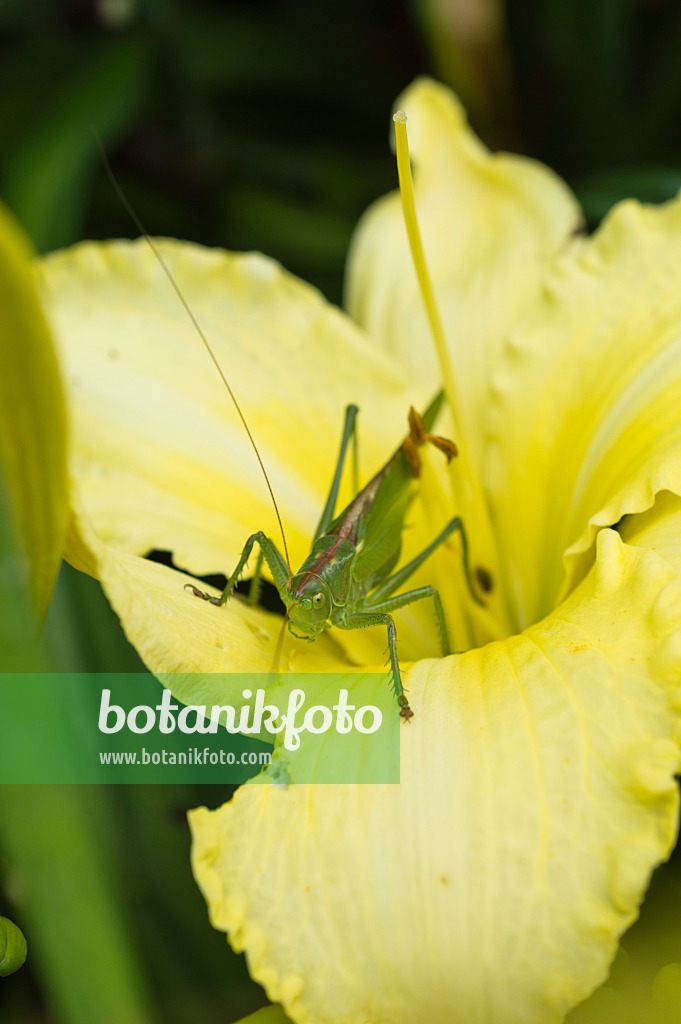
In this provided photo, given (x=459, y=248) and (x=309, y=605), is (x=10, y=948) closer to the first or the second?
(x=309, y=605)

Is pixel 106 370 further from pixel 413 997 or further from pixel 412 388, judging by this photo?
pixel 413 997

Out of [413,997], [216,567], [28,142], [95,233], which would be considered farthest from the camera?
[95,233]

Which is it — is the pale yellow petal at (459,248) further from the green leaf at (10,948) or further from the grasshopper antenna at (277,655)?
the green leaf at (10,948)

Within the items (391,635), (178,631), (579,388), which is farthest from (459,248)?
(178,631)

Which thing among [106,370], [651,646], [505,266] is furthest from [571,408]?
[106,370]

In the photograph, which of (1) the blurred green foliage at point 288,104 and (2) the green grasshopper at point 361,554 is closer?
Result: (2) the green grasshopper at point 361,554

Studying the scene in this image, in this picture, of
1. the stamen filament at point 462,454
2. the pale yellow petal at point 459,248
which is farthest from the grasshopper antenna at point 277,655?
the pale yellow petal at point 459,248

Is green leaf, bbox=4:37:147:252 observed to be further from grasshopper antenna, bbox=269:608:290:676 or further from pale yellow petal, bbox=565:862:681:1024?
pale yellow petal, bbox=565:862:681:1024
